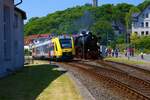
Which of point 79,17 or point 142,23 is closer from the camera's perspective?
point 142,23

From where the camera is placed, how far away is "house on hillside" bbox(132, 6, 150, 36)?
139000 mm

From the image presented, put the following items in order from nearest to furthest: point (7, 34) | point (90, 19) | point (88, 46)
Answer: point (7, 34), point (88, 46), point (90, 19)

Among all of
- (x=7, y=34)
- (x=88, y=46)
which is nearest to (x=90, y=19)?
(x=88, y=46)

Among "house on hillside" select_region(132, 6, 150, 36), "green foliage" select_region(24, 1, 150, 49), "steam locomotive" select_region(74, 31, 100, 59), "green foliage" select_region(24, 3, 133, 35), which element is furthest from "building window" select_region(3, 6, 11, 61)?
"green foliage" select_region(24, 3, 133, 35)

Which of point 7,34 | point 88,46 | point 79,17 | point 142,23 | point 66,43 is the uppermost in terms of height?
point 79,17

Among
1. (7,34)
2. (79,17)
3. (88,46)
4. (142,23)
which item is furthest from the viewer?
(79,17)

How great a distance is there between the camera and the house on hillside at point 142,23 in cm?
13900

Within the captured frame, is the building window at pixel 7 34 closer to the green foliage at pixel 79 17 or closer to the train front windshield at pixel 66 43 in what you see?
the train front windshield at pixel 66 43

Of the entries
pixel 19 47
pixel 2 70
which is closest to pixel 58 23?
pixel 19 47

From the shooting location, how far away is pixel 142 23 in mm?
140875

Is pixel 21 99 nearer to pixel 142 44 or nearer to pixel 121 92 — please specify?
pixel 121 92

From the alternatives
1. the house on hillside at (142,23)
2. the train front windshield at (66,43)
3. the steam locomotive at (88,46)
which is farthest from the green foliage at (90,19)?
the train front windshield at (66,43)

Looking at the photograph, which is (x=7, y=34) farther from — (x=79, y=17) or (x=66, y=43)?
(x=79, y=17)

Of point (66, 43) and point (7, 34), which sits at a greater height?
point (66, 43)
